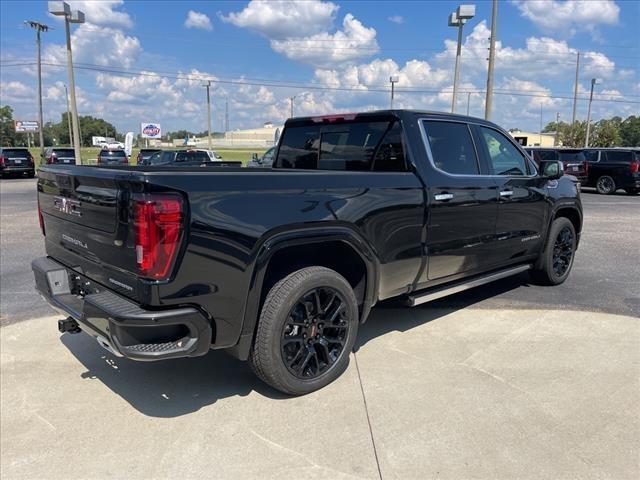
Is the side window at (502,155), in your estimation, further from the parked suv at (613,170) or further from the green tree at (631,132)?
the green tree at (631,132)

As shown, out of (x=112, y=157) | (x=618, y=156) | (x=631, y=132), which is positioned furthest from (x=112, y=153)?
(x=631, y=132)

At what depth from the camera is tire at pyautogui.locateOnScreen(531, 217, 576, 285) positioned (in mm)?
5766

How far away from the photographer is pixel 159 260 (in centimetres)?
267

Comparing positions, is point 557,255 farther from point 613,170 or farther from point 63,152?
point 63,152

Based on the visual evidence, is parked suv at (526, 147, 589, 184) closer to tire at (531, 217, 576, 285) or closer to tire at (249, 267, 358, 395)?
tire at (531, 217, 576, 285)

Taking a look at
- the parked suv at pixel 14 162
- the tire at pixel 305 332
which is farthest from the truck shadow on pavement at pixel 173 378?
the parked suv at pixel 14 162

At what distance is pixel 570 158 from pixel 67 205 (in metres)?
20.7

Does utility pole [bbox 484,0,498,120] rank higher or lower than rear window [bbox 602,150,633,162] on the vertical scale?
higher

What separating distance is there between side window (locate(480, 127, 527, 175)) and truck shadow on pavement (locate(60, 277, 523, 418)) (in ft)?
5.82

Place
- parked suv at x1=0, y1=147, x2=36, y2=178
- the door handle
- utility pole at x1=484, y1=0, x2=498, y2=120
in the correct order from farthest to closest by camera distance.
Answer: parked suv at x1=0, y1=147, x2=36, y2=178
utility pole at x1=484, y1=0, x2=498, y2=120
the door handle

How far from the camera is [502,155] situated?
505 centimetres

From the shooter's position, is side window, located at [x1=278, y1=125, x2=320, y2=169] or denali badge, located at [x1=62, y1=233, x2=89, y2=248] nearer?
denali badge, located at [x1=62, y1=233, x2=89, y2=248]

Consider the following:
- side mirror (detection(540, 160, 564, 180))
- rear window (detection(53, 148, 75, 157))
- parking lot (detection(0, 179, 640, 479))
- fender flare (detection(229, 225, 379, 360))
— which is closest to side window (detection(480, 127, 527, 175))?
side mirror (detection(540, 160, 564, 180))

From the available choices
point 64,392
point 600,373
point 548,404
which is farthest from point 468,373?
point 64,392
